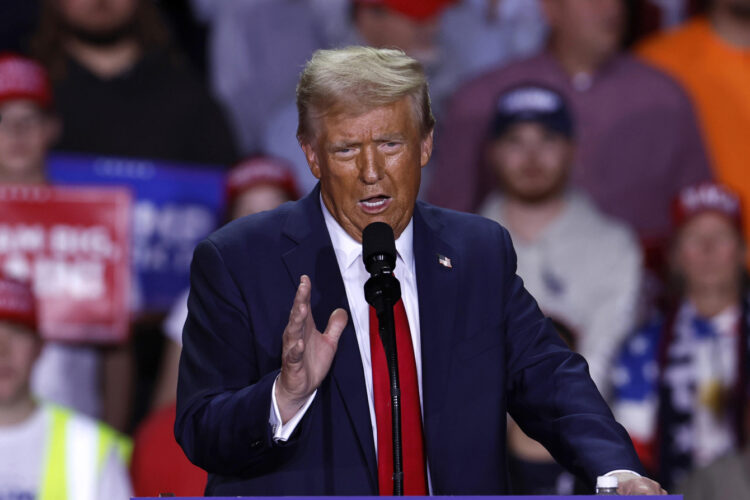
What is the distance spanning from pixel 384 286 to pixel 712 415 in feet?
9.28

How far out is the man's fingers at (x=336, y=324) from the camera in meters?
1.91

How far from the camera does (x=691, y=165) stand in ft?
17.2

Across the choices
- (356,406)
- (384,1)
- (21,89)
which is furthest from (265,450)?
(384,1)

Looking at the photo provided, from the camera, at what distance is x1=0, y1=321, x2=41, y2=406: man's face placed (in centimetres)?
418

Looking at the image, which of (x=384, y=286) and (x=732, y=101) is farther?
(x=732, y=101)

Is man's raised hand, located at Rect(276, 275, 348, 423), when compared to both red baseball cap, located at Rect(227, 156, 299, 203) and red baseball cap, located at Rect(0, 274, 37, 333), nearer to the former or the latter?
red baseball cap, located at Rect(0, 274, 37, 333)

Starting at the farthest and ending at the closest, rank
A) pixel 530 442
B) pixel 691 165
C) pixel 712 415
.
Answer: pixel 691 165, pixel 712 415, pixel 530 442

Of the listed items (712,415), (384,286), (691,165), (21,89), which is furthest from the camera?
(691,165)

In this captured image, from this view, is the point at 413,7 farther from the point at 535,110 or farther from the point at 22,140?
the point at 22,140

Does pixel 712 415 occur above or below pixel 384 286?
below

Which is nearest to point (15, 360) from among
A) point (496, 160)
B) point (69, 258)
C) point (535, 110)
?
point (69, 258)

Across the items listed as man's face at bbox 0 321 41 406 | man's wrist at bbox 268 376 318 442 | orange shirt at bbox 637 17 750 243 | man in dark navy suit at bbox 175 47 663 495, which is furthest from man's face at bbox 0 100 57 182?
man's wrist at bbox 268 376 318 442

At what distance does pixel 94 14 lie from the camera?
202 inches

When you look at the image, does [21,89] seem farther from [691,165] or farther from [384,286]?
[384,286]
